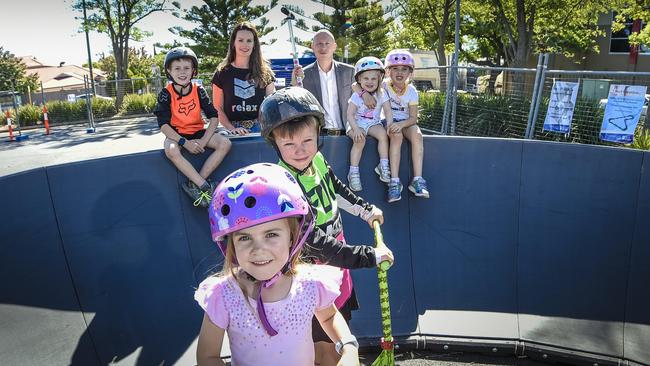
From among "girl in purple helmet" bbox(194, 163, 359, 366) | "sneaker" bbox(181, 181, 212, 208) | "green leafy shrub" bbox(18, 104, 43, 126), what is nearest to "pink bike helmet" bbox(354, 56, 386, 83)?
"sneaker" bbox(181, 181, 212, 208)

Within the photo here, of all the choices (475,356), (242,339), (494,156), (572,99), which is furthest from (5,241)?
(572,99)

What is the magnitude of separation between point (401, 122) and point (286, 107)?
2630mm

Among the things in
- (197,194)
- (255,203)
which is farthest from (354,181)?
(255,203)

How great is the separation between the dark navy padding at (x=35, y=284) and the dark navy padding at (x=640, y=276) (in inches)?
182

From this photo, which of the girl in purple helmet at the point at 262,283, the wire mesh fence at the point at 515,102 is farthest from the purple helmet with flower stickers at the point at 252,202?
the wire mesh fence at the point at 515,102

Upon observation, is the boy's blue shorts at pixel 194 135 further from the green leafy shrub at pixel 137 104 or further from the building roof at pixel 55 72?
the building roof at pixel 55 72

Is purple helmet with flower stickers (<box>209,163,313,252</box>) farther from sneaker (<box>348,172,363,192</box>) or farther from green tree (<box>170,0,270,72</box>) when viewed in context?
green tree (<box>170,0,270,72</box>)

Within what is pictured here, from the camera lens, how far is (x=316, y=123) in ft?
9.46

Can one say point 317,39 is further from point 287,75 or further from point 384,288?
point 287,75

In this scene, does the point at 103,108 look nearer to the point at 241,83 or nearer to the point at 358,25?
the point at 358,25

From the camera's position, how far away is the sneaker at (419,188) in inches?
193

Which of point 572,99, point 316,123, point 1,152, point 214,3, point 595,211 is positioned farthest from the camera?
point 214,3

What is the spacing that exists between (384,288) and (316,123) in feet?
3.38

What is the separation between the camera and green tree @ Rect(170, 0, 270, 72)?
33.5 metres
